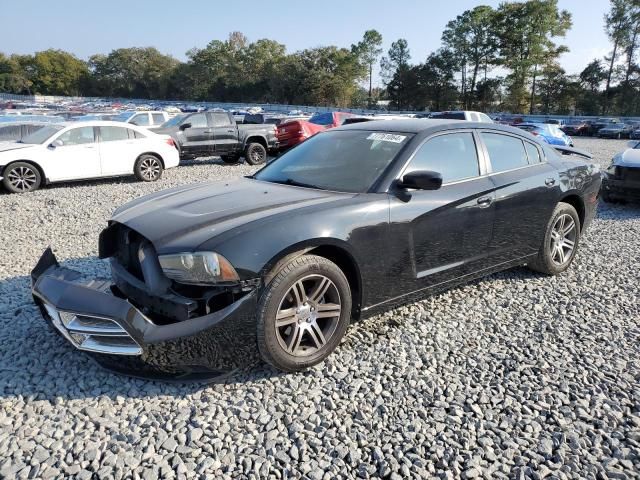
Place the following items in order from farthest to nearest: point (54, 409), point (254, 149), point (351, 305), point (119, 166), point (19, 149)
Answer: point (254, 149) → point (119, 166) → point (19, 149) → point (351, 305) → point (54, 409)

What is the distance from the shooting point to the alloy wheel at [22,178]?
9.09m

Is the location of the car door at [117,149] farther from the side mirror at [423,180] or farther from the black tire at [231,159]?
the side mirror at [423,180]

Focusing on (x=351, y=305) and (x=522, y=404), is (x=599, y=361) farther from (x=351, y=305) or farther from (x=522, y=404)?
(x=351, y=305)

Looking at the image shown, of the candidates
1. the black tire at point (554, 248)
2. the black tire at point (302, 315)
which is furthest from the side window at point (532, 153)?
the black tire at point (302, 315)

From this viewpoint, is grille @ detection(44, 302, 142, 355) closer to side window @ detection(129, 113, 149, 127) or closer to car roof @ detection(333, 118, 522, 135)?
car roof @ detection(333, 118, 522, 135)

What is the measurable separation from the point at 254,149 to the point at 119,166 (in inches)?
181

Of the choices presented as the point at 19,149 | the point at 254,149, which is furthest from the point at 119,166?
the point at 254,149

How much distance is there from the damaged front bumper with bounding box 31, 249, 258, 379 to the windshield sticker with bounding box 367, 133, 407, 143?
1.75m

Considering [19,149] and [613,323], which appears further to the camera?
[19,149]

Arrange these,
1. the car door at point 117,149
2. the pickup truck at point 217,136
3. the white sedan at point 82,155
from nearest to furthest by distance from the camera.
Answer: the white sedan at point 82,155 < the car door at point 117,149 < the pickup truck at point 217,136

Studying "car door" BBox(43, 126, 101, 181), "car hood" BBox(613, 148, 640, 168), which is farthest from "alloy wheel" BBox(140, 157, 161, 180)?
"car hood" BBox(613, 148, 640, 168)

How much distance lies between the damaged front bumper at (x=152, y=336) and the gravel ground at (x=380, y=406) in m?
0.20

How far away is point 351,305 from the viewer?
10.2 feet

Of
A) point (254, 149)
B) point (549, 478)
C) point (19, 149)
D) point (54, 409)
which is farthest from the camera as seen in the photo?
point (254, 149)
